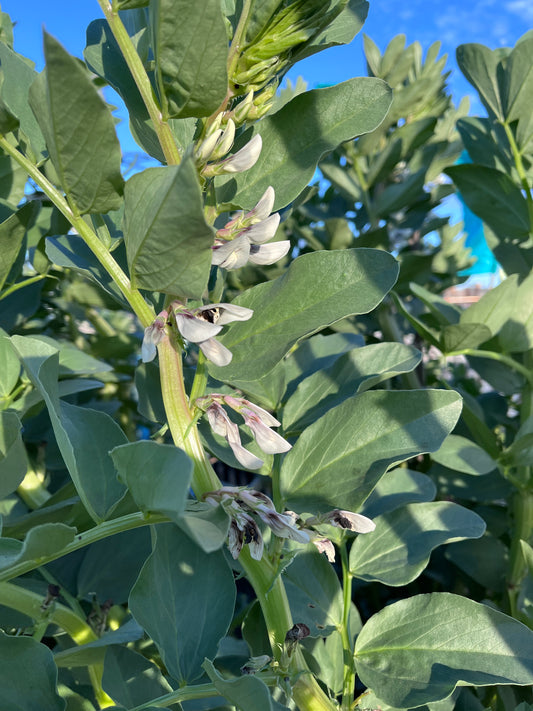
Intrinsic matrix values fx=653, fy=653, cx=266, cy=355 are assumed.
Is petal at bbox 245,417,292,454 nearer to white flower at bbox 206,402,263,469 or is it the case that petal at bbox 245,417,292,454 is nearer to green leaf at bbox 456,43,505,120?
white flower at bbox 206,402,263,469

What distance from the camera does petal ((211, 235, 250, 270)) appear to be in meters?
0.46

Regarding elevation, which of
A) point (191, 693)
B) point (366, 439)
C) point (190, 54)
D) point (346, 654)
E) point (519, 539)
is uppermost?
point (190, 54)

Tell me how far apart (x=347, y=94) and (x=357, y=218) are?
0.91 m

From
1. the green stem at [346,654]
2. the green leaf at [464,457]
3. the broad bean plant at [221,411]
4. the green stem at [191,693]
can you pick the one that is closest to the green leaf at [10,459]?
the broad bean plant at [221,411]

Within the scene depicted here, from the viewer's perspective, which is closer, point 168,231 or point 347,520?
point 168,231

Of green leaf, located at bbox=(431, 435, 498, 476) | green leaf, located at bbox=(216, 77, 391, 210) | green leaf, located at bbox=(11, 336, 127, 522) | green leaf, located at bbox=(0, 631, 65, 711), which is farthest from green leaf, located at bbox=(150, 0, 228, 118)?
green leaf, located at bbox=(431, 435, 498, 476)

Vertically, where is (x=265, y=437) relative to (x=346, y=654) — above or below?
above

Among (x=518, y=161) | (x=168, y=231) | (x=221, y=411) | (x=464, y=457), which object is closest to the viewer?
(x=168, y=231)

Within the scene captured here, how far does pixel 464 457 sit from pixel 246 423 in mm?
440

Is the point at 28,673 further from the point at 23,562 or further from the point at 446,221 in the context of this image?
the point at 446,221

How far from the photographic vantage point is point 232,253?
463 mm

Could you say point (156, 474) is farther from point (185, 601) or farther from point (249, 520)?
point (185, 601)

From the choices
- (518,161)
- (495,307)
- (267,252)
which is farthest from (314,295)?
(518,161)

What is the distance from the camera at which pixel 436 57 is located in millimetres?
1591
